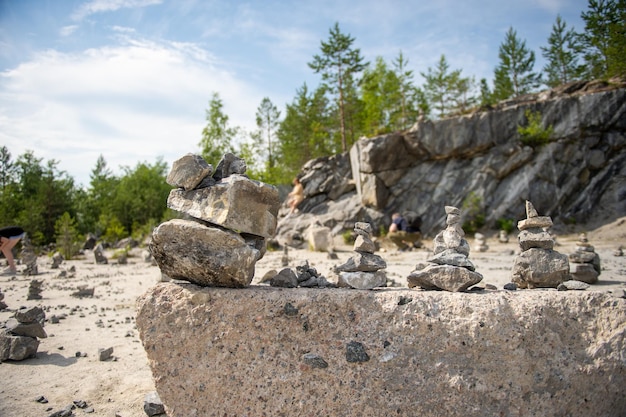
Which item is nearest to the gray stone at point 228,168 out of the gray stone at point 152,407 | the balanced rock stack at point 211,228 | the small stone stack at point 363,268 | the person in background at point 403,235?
the balanced rock stack at point 211,228

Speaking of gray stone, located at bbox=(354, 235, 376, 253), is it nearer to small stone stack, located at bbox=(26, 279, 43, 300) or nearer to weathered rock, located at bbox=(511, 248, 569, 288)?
weathered rock, located at bbox=(511, 248, 569, 288)

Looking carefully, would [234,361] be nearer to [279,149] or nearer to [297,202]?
[297,202]

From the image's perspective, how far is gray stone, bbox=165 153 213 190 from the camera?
12.2 ft

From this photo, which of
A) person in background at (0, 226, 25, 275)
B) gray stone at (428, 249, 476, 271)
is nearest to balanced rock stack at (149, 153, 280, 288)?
gray stone at (428, 249, 476, 271)

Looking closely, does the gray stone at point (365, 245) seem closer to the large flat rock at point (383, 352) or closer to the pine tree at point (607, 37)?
the large flat rock at point (383, 352)

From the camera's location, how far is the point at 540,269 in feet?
13.7

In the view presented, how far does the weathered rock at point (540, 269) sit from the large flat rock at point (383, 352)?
895 millimetres

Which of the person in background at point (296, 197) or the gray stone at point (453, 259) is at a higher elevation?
the person in background at point (296, 197)

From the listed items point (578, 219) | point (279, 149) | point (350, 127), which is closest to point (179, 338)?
point (578, 219)

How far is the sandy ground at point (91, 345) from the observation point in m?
4.26

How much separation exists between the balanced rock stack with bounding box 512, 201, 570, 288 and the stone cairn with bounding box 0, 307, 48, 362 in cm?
645

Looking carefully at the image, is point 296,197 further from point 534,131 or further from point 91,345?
point 91,345

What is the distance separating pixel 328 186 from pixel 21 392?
25.6 metres

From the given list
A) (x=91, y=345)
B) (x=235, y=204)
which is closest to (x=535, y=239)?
(x=235, y=204)
